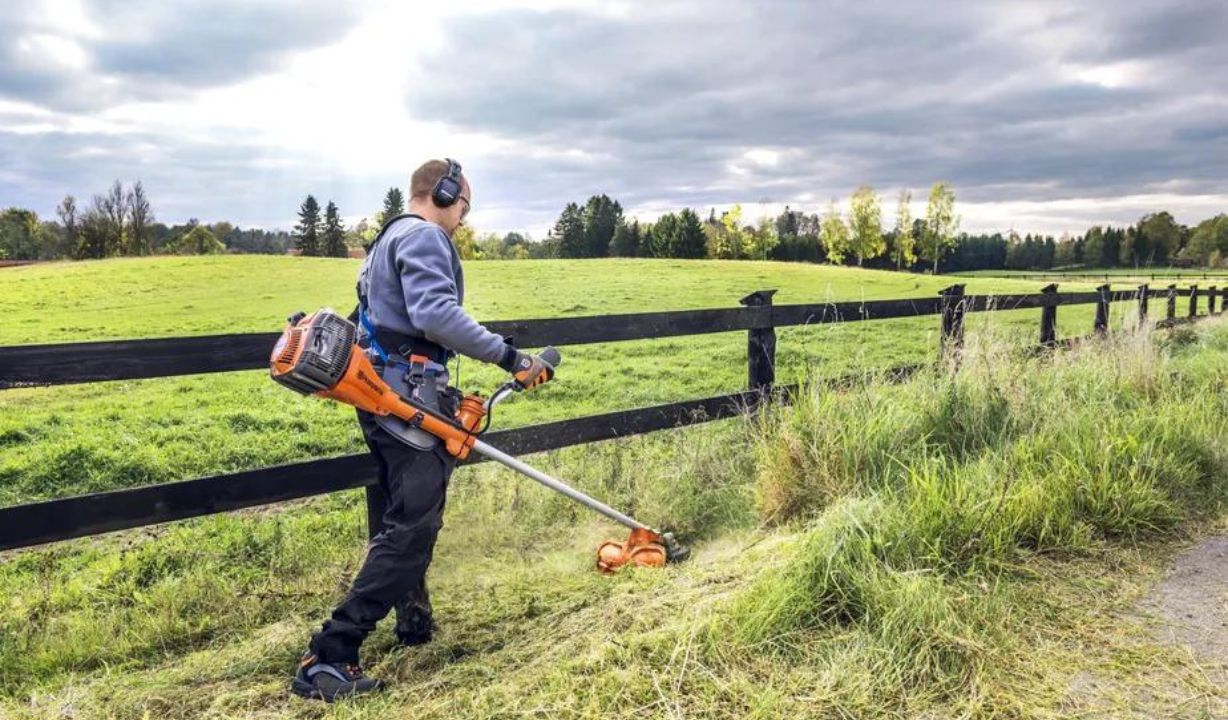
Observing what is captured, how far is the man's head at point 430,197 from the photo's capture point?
10.6 feet

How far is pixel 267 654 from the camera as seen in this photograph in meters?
3.17

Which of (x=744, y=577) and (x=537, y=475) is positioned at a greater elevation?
A: (x=537, y=475)

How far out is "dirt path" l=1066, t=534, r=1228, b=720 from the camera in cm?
243

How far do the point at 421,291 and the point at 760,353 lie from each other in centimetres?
324

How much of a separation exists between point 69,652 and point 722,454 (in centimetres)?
364

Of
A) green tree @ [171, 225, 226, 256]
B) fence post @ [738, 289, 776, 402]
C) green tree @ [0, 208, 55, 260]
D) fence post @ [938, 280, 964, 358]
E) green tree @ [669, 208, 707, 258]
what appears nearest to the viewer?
fence post @ [738, 289, 776, 402]

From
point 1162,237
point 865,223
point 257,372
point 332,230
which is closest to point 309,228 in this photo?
point 332,230

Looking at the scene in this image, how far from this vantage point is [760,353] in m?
5.61

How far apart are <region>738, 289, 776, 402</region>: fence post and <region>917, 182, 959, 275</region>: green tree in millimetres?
86939

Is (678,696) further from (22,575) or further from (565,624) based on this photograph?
(22,575)

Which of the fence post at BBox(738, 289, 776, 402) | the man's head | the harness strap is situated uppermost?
the man's head

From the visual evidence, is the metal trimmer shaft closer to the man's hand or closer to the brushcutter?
the brushcutter

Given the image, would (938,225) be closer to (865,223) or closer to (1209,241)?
(865,223)

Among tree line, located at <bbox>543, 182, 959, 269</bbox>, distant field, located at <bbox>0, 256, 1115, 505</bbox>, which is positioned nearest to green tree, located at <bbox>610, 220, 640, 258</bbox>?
tree line, located at <bbox>543, 182, 959, 269</bbox>
